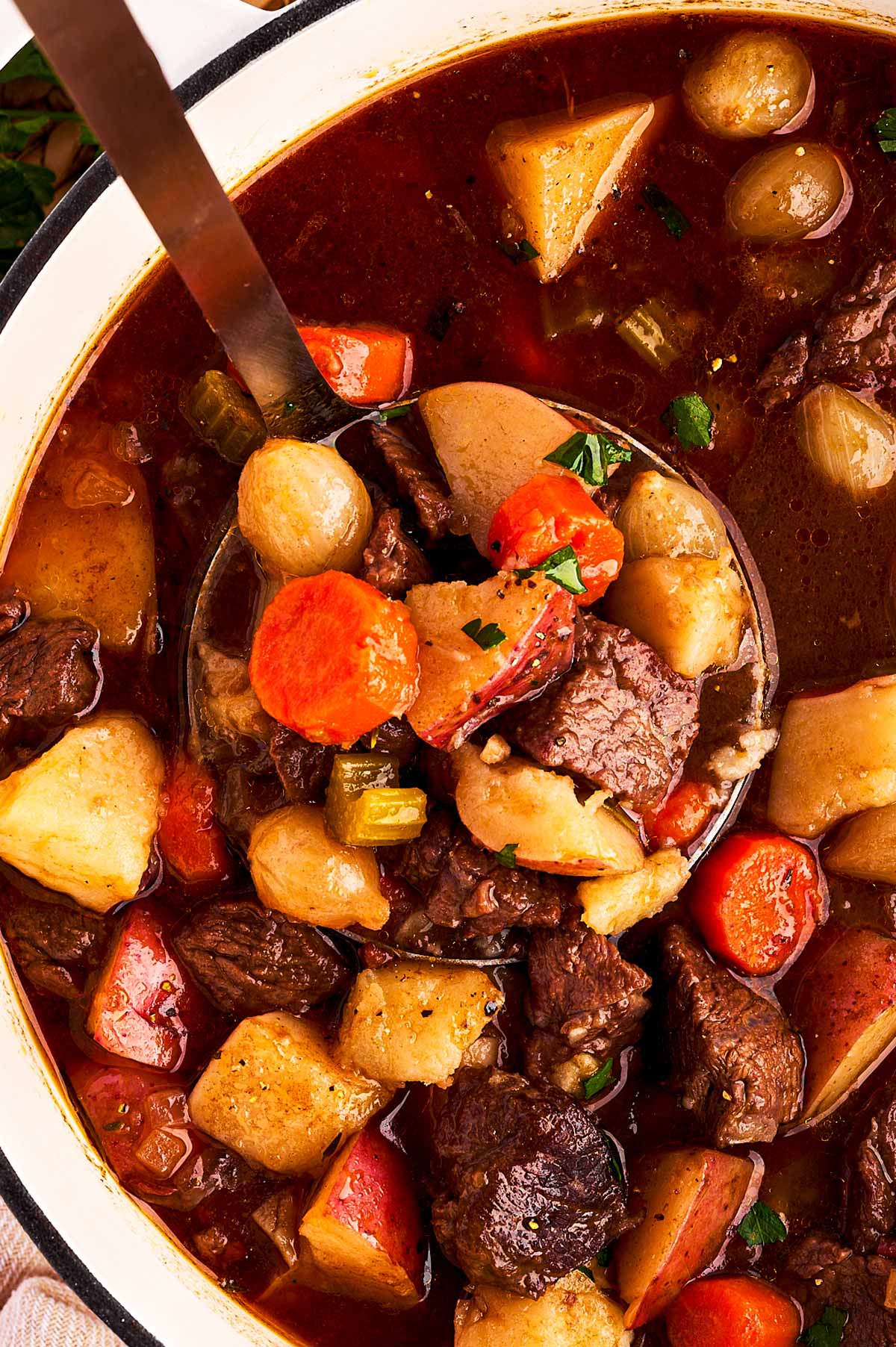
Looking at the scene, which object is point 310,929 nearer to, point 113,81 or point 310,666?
point 310,666

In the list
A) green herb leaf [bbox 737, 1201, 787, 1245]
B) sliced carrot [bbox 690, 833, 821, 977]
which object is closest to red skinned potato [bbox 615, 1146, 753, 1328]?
green herb leaf [bbox 737, 1201, 787, 1245]

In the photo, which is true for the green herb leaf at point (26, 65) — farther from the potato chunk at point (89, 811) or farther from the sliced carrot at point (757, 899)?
the sliced carrot at point (757, 899)

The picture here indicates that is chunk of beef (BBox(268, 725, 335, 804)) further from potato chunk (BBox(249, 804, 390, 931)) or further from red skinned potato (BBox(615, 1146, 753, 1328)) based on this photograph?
red skinned potato (BBox(615, 1146, 753, 1328))

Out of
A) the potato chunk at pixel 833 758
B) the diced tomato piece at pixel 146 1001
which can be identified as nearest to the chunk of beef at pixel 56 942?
the diced tomato piece at pixel 146 1001

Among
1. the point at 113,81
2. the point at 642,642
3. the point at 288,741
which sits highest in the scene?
the point at 113,81

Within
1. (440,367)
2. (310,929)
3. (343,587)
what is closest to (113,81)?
(343,587)

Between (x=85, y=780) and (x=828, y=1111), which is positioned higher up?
(x=85, y=780)
